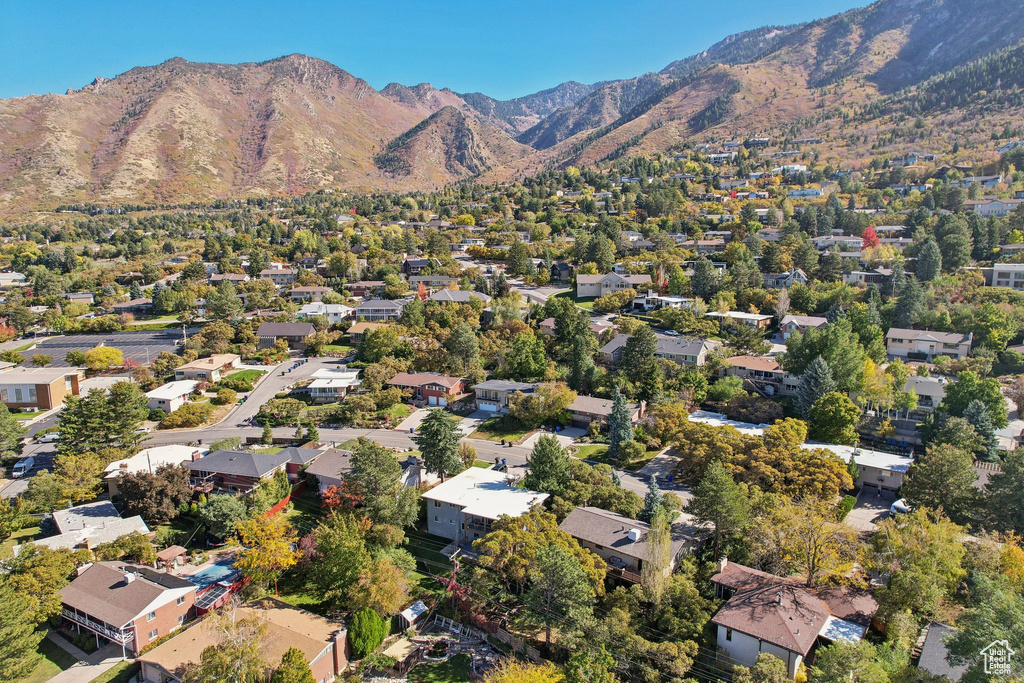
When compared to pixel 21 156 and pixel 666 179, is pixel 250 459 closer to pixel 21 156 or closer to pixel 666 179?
pixel 666 179

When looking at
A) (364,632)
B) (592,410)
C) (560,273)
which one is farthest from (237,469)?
(560,273)

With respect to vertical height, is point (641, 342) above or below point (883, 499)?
above

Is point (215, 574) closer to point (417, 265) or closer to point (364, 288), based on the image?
point (364, 288)

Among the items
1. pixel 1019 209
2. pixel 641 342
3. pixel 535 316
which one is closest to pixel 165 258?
pixel 535 316

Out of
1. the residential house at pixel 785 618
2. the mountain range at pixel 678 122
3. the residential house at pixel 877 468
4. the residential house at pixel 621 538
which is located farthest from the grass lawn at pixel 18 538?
the mountain range at pixel 678 122

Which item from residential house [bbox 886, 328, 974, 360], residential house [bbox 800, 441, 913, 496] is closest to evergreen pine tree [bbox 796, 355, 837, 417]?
residential house [bbox 800, 441, 913, 496]

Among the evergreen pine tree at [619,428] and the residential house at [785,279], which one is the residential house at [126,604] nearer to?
the evergreen pine tree at [619,428]
